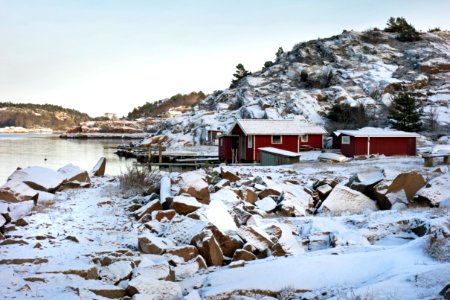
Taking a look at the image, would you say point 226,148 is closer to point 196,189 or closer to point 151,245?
point 196,189

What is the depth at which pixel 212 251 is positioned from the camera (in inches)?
335

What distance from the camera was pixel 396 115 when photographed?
49.7 metres

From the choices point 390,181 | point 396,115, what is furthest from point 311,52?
point 390,181

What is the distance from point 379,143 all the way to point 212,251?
32664 millimetres

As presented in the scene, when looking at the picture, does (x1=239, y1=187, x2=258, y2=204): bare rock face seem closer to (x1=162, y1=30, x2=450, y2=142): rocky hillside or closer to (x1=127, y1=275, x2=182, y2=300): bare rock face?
(x1=127, y1=275, x2=182, y2=300): bare rock face

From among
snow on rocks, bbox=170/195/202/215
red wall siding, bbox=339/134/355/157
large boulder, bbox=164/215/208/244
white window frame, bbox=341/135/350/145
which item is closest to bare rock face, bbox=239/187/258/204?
snow on rocks, bbox=170/195/202/215

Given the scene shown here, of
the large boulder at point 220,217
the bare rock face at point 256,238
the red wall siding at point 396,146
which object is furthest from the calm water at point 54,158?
the red wall siding at point 396,146

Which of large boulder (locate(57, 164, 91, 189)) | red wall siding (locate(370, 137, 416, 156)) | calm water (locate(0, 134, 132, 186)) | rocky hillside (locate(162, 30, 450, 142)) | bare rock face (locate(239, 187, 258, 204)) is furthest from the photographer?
rocky hillside (locate(162, 30, 450, 142))

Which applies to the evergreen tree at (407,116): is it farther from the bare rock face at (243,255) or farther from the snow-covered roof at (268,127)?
the bare rock face at (243,255)

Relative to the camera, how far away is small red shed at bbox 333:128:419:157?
37031 mm

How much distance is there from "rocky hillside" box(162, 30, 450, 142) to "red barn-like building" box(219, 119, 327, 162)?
2145 centimetres

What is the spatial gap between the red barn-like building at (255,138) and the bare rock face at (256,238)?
27.9 meters

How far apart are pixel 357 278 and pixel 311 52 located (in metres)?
86.0

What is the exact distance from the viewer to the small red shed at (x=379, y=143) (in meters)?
37.0
